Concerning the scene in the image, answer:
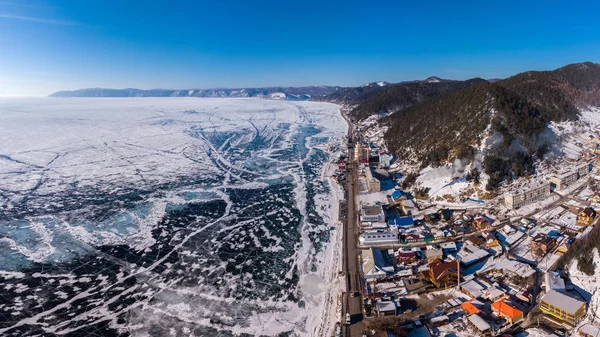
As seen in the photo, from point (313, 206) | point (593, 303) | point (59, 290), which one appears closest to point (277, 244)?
point (313, 206)

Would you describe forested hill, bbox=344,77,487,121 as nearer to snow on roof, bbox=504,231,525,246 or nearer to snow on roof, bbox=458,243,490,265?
snow on roof, bbox=504,231,525,246

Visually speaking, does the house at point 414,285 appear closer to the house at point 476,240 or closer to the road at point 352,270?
the road at point 352,270

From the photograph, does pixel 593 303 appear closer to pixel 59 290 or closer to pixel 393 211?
pixel 393 211

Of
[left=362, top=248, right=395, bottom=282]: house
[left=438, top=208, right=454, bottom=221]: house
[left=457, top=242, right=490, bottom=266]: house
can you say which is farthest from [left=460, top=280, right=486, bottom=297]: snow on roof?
[left=438, top=208, right=454, bottom=221]: house

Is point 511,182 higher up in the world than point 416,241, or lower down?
higher up

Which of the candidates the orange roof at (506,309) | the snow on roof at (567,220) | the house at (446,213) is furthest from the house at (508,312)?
the snow on roof at (567,220)

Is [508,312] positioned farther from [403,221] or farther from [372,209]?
[372,209]
